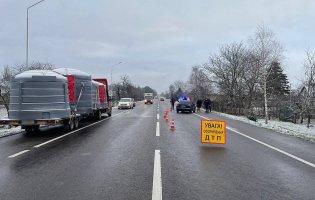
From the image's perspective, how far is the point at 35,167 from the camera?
1092cm

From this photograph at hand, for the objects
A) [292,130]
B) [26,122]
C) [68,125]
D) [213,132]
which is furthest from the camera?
[292,130]

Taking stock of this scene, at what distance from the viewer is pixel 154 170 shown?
10.4 m

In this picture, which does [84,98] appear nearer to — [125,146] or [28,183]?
[125,146]

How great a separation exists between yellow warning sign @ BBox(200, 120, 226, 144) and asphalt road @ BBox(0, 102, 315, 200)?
514 mm

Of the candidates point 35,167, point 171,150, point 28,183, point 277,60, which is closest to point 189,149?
point 171,150

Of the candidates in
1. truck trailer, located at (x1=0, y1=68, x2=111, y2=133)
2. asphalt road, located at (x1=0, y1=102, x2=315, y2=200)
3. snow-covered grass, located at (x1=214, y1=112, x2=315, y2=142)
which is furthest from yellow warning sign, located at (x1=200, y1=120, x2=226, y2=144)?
truck trailer, located at (x1=0, y1=68, x2=111, y2=133)

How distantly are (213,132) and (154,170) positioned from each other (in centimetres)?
645

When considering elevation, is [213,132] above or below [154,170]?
above

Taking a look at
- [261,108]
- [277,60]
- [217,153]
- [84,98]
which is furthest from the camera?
[261,108]

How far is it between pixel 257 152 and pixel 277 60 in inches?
1286

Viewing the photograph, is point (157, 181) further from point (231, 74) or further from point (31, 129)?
point (231, 74)

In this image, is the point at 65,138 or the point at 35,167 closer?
the point at 35,167

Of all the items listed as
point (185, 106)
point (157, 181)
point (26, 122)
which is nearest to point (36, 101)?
point (26, 122)

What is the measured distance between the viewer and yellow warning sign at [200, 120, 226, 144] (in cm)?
1639
